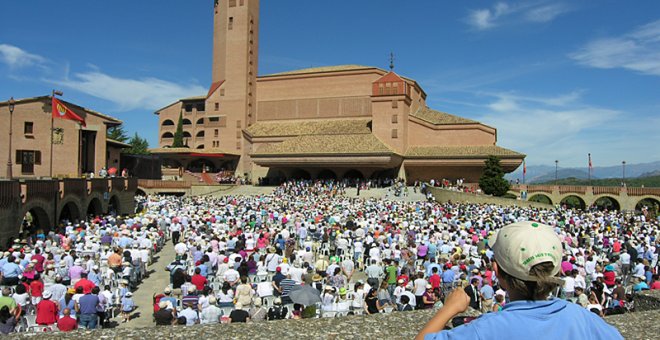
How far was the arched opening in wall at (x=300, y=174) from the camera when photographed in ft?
187

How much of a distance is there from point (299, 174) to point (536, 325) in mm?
55622

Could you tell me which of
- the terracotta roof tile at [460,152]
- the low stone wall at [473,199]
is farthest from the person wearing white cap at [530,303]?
the terracotta roof tile at [460,152]

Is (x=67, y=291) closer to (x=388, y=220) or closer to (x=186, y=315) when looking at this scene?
(x=186, y=315)

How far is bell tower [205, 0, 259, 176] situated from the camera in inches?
2505

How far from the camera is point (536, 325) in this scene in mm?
1786

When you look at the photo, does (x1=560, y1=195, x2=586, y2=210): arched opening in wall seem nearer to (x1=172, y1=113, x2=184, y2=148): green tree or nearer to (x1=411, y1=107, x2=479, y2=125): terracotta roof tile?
(x1=411, y1=107, x2=479, y2=125): terracotta roof tile

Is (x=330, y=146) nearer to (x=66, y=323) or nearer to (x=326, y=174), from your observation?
(x=326, y=174)

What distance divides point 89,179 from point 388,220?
63.6 ft

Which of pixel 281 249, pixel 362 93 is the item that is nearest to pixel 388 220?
pixel 281 249

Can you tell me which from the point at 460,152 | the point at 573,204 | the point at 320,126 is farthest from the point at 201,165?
the point at 573,204

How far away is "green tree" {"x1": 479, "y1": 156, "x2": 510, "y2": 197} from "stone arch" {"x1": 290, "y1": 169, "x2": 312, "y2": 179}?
21404 mm

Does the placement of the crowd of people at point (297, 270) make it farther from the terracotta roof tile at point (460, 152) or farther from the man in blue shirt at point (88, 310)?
the terracotta roof tile at point (460, 152)

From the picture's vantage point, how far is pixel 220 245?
14844 millimetres

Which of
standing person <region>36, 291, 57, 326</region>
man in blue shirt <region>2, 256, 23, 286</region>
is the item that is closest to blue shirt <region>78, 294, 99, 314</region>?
standing person <region>36, 291, 57, 326</region>
